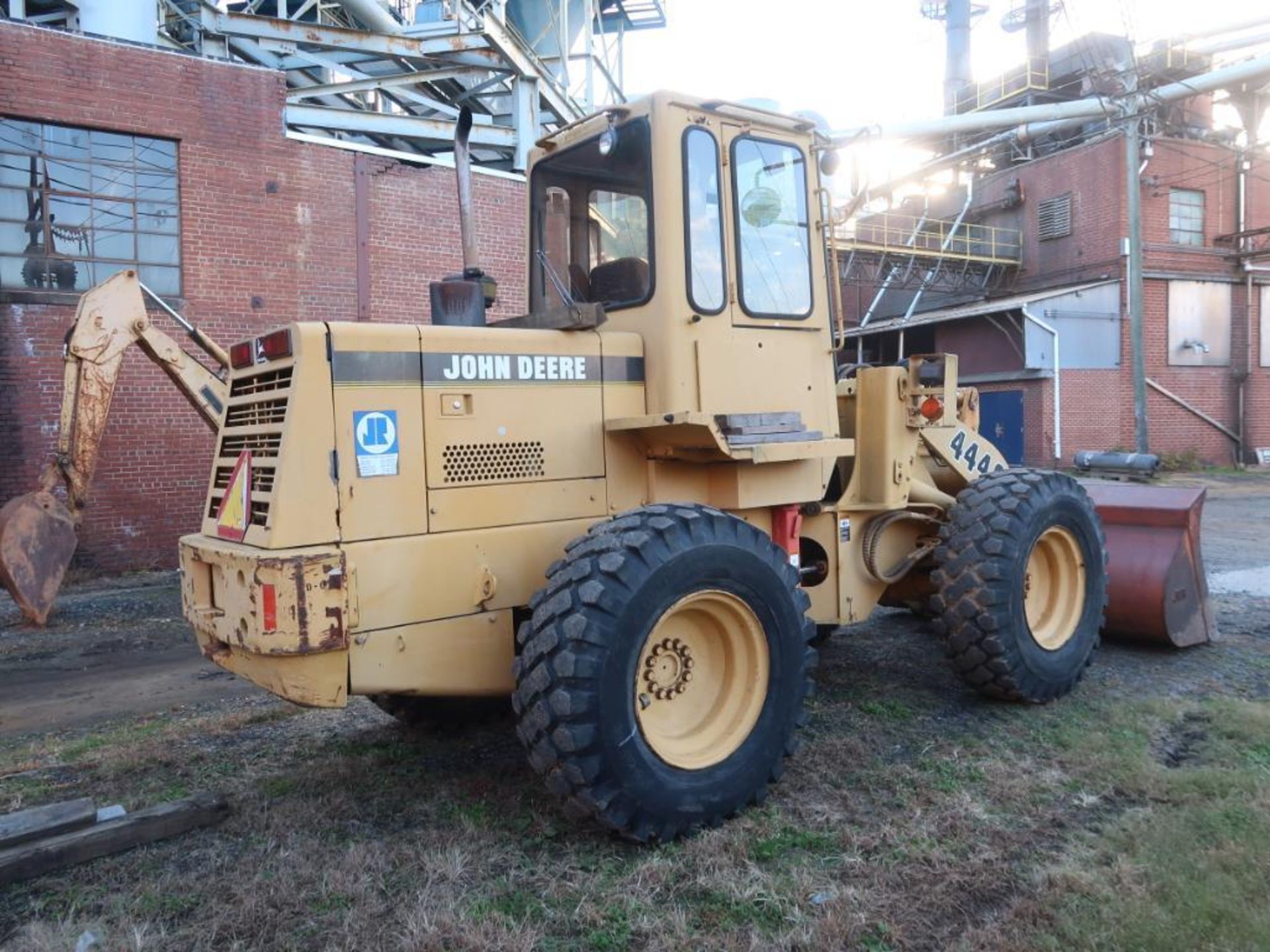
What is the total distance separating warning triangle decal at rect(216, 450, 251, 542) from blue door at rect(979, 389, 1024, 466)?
21497mm

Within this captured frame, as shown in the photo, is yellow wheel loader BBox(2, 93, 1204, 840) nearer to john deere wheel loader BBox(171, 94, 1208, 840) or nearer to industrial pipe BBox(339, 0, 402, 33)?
john deere wheel loader BBox(171, 94, 1208, 840)

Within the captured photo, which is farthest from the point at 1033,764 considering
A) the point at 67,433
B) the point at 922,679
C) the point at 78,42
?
the point at 78,42

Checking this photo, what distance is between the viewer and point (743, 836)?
11.9ft

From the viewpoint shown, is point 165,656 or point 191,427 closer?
point 165,656

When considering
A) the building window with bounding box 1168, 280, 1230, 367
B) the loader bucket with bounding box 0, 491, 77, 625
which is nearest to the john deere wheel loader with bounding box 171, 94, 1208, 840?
the loader bucket with bounding box 0, 491, 77, 625

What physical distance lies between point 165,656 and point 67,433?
6.63 ft

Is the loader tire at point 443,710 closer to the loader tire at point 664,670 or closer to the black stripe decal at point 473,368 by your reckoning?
the loader tire at point 664,670

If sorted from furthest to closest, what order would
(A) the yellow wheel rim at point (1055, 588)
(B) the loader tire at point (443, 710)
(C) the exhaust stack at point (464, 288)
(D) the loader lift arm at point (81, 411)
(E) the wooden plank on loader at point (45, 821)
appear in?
1. (D) the loader lift arm at point (81, 411)
2. (A) the yellow wheel rim at point (1055, 588)
3. (B) the loader tire at point (443, 710)
4. (C) the exhaust stack at point (464, 288)
5. (E) the wooden plank on loader at point (45, 821)

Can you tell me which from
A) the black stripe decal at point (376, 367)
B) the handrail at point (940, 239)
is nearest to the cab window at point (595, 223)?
the black stripe decal at point (376, 367)

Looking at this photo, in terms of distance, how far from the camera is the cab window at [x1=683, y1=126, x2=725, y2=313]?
4199 millimetres

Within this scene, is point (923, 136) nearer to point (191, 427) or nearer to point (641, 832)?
point (191, 427)

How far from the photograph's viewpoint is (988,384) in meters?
23.8

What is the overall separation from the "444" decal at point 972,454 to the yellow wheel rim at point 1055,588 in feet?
1.88

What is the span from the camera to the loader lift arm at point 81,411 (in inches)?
304
